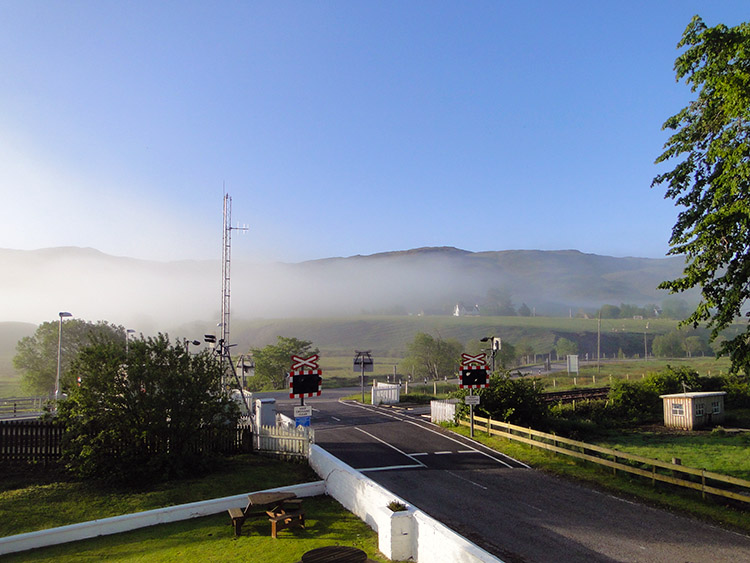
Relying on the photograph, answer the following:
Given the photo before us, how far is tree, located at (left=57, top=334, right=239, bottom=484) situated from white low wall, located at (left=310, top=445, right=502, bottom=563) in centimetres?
618

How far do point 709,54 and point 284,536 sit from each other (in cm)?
1760

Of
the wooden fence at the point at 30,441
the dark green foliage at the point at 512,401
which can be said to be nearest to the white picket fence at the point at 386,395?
the dark green foliage at the point at 512,401

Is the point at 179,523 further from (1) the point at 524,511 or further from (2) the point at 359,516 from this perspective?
(1) the point at 524,511

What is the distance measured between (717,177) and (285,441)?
53.3ft

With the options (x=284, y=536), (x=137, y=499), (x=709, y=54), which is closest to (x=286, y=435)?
(x=137, y=499)

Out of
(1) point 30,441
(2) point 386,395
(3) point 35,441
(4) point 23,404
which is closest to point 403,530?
(3) point 35,441

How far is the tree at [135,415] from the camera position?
15703mm

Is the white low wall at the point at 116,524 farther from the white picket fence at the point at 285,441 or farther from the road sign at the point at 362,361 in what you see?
the road sign at the point at 362,361

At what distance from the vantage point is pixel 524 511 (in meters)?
13.1

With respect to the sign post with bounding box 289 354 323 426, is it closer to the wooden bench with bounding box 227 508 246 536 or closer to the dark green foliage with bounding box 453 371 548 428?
the wooden bench with bounding box 227 508 246 536

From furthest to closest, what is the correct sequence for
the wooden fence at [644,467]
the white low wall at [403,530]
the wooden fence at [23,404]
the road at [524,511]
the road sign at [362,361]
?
the wooden fence at [23,404], the road sign at [362,361], the wooden fence at [644,467], the road at [524,511], the white low wall at [403,530]

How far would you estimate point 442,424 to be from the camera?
87.8ft

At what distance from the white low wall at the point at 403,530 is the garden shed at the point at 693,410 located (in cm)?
2991

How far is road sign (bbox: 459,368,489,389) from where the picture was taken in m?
24.2
